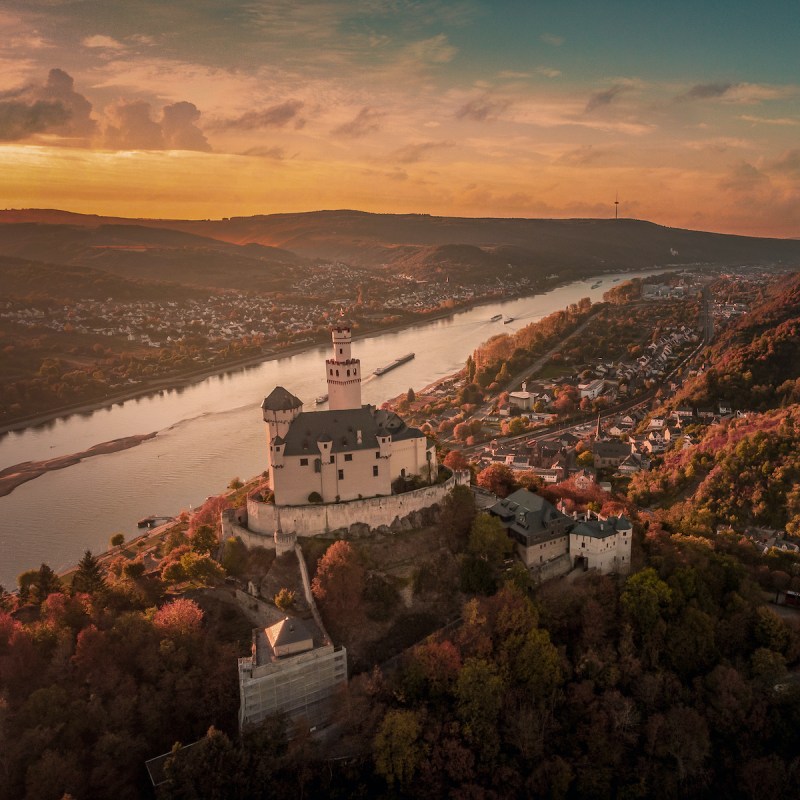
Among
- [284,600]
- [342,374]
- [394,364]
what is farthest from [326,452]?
[394,364]

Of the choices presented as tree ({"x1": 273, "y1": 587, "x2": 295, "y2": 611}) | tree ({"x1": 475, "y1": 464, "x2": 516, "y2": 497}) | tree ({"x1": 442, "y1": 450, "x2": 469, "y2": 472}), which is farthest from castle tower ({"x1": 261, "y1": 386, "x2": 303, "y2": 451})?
tree ({"x1": 475, "y1": 464, "x2": 516, "y2": 497})

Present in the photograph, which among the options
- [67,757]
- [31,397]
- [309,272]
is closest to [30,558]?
[67,757]

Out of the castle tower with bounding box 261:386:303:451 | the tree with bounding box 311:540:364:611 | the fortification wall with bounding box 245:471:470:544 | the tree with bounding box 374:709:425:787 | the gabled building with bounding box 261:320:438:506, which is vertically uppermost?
the castle tower with bounding box 261:386:303:451

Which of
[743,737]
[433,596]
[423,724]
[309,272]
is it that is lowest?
[743,737]

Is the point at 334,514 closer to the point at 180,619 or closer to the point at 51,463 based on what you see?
the point at 180,619

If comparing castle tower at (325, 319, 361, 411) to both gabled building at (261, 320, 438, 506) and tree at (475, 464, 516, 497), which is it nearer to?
gabled building at (261, 320, 438, 506)

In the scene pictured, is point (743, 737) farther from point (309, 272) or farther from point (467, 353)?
point (309, 272)

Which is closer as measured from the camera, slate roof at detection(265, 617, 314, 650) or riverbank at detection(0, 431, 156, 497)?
slate roof at detection(265, 617, 314, 650)
